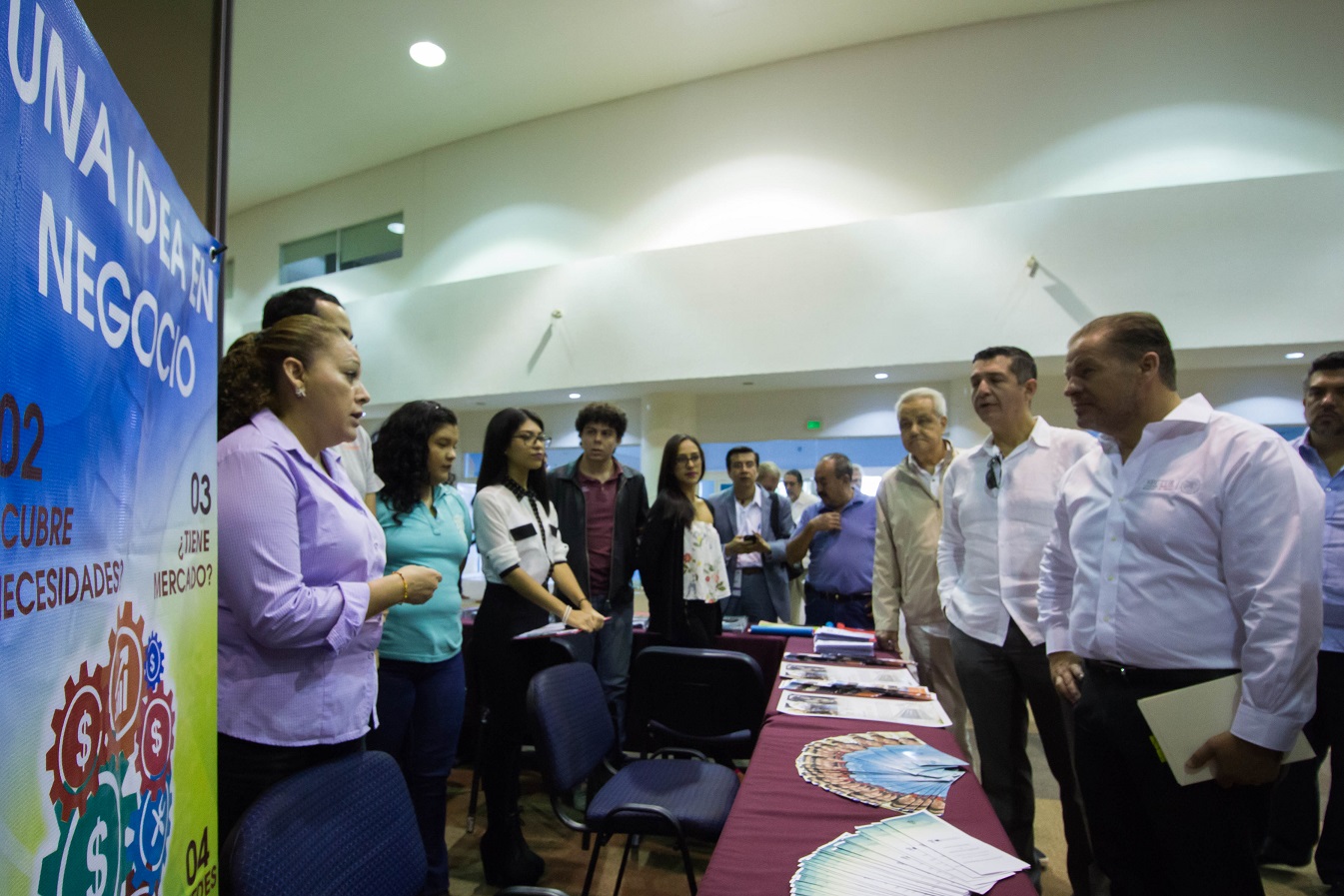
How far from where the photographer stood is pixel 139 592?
61 centimetres

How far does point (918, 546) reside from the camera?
2670 mm

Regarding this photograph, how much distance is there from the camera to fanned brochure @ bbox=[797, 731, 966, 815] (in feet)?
3.95

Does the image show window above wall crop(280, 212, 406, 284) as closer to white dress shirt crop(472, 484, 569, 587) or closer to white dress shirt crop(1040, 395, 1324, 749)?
white dress shirt crop(472, 484, 569, 587)

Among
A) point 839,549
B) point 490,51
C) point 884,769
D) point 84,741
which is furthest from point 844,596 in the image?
point 490,51

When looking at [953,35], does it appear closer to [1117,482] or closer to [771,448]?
[771,448]

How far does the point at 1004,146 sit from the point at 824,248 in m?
1.55

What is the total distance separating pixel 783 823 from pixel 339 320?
1623 mm

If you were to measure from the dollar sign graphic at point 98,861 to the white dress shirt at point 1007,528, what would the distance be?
209 cm

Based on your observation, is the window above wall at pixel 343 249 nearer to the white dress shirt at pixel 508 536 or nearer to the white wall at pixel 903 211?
the white wall at pixel 903 211

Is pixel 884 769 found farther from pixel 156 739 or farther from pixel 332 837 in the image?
pixel 156 739

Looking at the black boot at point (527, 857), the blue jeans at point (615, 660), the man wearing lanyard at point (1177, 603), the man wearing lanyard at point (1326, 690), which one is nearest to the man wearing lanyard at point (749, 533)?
the blue jeans at point (615, 660)

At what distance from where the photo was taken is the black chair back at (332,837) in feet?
3.02

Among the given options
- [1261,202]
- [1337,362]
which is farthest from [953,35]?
[1337,362]

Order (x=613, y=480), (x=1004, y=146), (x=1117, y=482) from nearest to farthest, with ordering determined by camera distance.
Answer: (x=1117, y=482)
(x=613, y=480)
(x=1004, y=146)
